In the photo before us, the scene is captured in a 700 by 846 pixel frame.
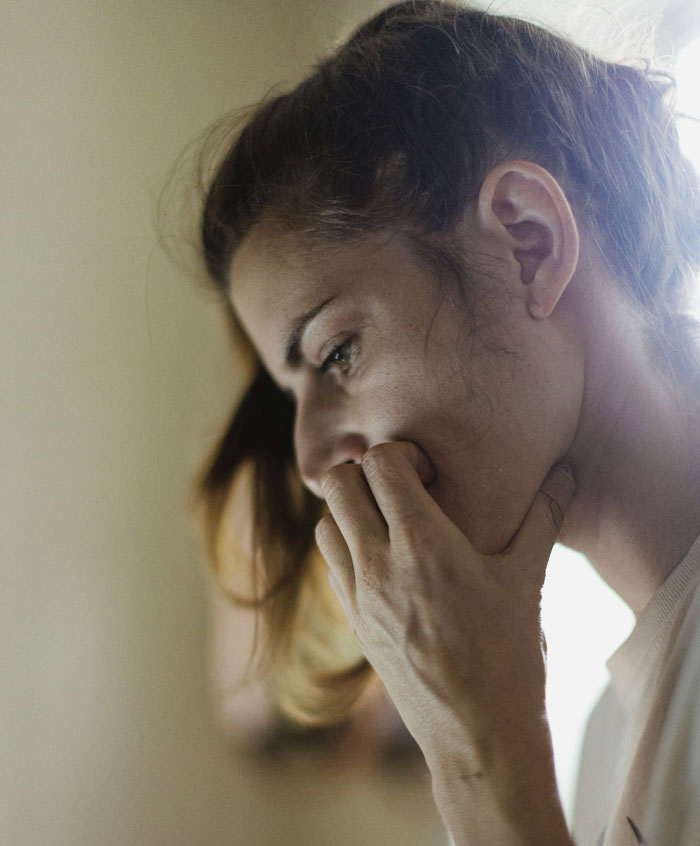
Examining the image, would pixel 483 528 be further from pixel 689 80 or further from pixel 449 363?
pixel 689 80

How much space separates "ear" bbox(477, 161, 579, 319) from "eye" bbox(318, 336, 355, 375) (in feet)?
0.48

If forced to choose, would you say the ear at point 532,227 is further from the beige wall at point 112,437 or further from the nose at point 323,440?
the beige wall at point 112,437

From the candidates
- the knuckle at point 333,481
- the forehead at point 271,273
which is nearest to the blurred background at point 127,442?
the forehead at point 271,273

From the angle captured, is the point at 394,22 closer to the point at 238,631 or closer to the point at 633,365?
the point at 633,365

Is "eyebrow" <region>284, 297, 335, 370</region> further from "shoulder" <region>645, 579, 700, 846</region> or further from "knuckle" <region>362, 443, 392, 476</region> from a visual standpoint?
"shoulder" <region>645, 579, 700, 846</region>

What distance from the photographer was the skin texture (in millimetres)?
583

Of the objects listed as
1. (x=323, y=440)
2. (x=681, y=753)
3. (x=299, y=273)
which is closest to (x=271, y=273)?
(x=299, y=273)

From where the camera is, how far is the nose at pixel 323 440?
0.71 meters

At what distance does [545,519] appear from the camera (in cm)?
63

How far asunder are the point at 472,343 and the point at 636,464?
171 millimetres

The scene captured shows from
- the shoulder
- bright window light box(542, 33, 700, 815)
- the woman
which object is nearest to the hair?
the woman

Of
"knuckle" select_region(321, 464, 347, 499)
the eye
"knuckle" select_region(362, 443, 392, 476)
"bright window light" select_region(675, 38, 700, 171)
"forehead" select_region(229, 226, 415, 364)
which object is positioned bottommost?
"knuckle" select_region(362, 443, 392, 476)

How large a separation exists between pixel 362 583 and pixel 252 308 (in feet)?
0.87

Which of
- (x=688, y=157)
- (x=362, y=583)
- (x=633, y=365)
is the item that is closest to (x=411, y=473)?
(x=362, y=583)
